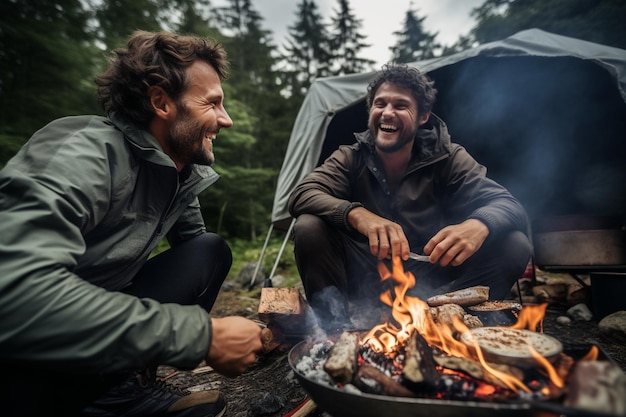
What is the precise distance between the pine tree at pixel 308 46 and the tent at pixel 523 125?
12408 mm

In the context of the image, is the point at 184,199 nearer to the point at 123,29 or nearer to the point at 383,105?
the point at 383,105

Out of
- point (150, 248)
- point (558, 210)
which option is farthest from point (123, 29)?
point (558, 210)

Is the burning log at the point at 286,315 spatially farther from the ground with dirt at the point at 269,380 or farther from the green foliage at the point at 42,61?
the green foliage at the point at 42,61

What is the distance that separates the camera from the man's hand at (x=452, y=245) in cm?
184

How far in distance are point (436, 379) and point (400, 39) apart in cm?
2403

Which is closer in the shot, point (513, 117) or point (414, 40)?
point (513, 117)

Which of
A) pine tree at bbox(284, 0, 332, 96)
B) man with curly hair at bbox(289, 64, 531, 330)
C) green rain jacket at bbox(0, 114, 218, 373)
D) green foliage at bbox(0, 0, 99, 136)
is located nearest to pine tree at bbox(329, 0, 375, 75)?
pine tree at bbox(284, 0, 332, 96)

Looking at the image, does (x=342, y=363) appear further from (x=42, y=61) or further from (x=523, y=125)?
(x=42, y=61)

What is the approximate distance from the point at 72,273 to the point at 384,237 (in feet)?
4.80

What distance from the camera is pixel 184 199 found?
6.28ft

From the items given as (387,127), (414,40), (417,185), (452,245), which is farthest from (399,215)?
(414,40)

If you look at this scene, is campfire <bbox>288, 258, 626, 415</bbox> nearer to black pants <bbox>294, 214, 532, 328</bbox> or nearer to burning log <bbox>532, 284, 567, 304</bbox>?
black pants <bbox>294, 214, 532, 328</bbox>

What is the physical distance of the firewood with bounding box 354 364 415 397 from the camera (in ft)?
3.53

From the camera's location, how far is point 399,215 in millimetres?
2686
